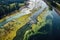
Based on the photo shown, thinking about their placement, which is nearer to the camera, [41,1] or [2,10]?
[2,10]

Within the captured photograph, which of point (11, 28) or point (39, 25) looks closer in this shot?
point (11, 28)

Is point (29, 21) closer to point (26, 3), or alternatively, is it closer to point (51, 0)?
point (26, 3)

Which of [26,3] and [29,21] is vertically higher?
[26,3]

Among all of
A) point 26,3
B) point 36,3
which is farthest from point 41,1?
point 26,3

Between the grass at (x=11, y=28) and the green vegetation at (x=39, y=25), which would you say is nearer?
the grass at (x=11, y=28)

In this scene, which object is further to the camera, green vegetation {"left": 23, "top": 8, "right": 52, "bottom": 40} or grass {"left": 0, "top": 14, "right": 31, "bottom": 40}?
green vegetation {"left": 23, "top": 8, "right": 52, "bottom": 40}

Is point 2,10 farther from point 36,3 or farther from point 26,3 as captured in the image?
point 36,3
